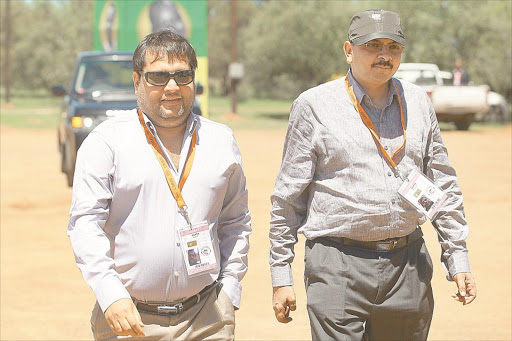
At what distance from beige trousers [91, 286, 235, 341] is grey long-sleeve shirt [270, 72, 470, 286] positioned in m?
0.51

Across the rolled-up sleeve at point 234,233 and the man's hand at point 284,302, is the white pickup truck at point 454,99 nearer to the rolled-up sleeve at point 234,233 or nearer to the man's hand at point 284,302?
the man's hand at point 284,302

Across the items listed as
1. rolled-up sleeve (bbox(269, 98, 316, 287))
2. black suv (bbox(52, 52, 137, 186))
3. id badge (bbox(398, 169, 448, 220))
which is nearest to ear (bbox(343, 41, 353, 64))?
rolled-up sleeve (bbox(269, 98, 316, 287))

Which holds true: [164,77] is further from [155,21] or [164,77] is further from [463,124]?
[463,124]

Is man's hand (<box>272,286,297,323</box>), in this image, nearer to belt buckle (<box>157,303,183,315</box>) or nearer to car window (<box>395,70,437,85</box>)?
belt buckle (<box>157,303,183,315</box>)

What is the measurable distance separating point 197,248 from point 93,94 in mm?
10120

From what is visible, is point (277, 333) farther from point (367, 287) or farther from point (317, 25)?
point (317, 25)

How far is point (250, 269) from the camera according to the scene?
8531 millimetres

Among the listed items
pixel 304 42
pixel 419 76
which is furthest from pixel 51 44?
pixel 419 76

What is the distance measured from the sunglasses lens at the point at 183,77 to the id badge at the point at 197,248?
1.71 ft

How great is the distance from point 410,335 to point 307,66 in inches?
1479

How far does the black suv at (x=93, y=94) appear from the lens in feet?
40.7

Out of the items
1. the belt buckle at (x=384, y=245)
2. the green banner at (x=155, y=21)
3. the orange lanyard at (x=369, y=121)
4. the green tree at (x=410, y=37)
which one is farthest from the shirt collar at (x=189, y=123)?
the green tree at (x=410, y=37)

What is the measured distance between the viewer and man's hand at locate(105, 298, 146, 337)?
3.12m

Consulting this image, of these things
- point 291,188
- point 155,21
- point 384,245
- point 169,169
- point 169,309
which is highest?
point 155,21
